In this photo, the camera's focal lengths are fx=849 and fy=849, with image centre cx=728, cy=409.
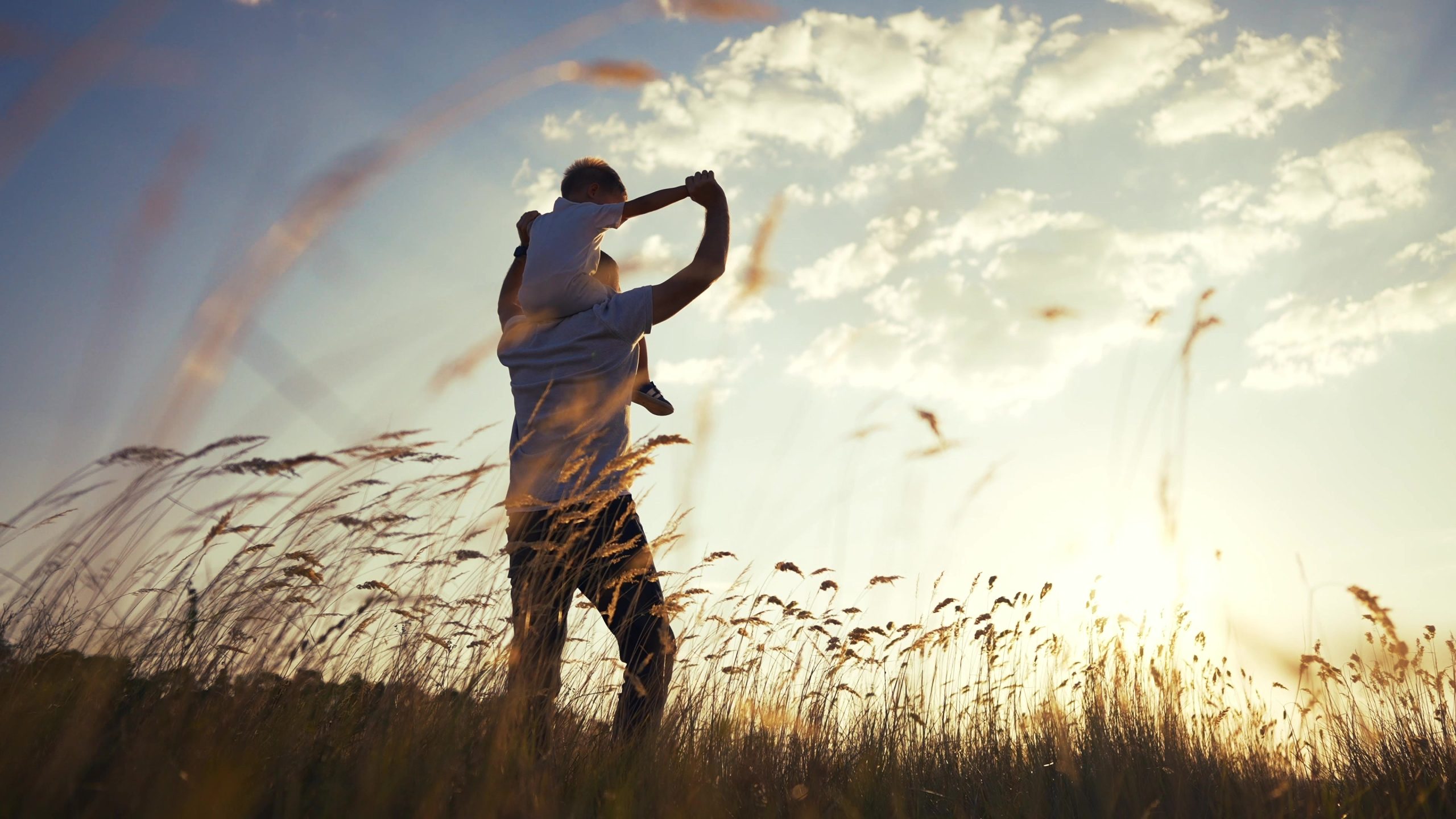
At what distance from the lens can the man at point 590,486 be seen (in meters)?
2.35

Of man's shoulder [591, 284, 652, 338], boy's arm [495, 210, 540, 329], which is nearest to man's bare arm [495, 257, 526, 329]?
boy's arm [495, 210, 540, 329]

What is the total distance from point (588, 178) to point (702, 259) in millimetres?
552

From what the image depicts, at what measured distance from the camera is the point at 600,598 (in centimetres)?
245

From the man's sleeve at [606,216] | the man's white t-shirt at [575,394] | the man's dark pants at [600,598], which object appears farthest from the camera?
the man's sleeve at [606,216]

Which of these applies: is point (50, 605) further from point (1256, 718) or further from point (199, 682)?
point (1256, 718)

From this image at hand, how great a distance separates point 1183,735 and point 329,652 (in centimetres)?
333

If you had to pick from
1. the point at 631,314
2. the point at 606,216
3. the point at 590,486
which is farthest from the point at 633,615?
the point at 606,216

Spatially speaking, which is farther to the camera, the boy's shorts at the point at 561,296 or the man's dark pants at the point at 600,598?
the boy's shorts at the point at 561,296

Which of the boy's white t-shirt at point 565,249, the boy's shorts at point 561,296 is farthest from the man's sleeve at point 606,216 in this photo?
the boy's shorts at point 561,296

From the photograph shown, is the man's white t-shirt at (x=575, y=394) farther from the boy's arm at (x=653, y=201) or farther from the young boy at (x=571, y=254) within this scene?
the boy's arm at (x=653, y=201)

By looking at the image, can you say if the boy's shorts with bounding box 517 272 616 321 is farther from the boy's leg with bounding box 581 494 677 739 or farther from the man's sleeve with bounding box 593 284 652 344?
the boy's leg with bounding box 581 494 677 739

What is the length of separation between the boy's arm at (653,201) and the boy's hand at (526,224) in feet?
1.43

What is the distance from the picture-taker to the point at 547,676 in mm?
2354

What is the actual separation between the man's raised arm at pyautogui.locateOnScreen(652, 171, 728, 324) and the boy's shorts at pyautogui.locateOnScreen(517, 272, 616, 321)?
0.55 ft
